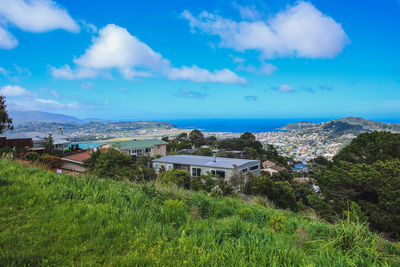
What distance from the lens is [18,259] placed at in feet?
7.32

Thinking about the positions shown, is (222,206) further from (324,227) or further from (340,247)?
(340,247)

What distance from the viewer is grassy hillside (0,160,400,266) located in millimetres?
2439

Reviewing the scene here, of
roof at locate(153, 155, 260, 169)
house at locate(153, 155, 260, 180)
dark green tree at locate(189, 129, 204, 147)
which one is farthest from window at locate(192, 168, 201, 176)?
dark green tree at locate(189, 129, 204, 147)

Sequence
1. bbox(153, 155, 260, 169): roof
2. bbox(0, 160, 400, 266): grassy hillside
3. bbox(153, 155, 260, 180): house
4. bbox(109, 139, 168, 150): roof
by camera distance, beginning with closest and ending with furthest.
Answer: bbox(0, 160, 400, 266): grassy hillside < bbox(153, 155, 260, 180): house < bbox(153, 155, 260, 169): roof < bbox(109, 139, 168, 150): roof

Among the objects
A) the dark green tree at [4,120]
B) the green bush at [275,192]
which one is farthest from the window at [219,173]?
the dark green tree at [4,120]

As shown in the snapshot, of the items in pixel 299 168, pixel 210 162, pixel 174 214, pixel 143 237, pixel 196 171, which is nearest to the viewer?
pixel 143 237

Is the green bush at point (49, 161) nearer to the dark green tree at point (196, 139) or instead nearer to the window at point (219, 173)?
the window at point (219, 173)

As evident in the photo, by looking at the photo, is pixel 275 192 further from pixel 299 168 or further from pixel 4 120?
pixel 299 168

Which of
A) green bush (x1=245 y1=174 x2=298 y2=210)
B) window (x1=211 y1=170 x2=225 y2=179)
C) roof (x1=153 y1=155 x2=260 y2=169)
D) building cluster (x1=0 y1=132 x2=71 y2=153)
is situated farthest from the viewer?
building cluster (x1=0 y1=132 x2=71 y2=153)

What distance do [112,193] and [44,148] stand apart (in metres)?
27.9

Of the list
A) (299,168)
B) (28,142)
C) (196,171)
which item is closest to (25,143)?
(28,142)

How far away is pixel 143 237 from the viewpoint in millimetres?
2883

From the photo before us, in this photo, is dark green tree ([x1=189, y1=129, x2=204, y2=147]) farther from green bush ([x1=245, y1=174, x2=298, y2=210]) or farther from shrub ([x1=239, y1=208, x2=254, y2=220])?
shrub ([x1=239, y1=208, x2=254, y2=220])

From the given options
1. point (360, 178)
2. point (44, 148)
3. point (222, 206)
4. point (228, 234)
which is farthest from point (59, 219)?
point (44, 148)
